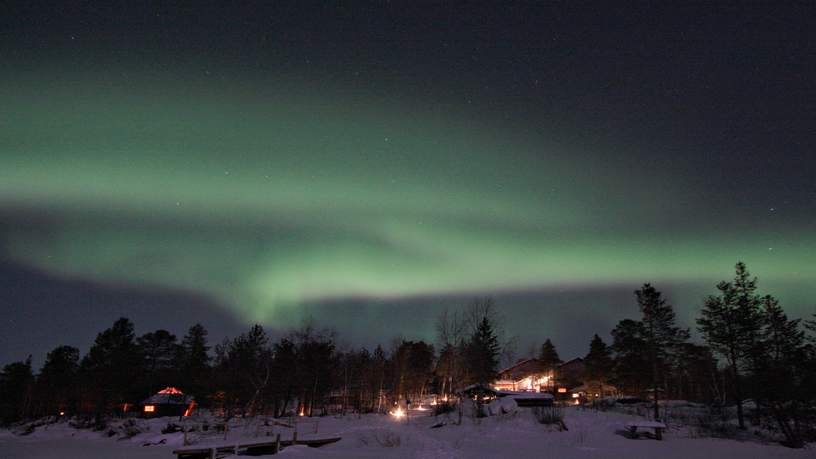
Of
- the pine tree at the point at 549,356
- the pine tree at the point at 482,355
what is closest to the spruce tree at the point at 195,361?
the pine tree at the point at 482,355

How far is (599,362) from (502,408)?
111ft

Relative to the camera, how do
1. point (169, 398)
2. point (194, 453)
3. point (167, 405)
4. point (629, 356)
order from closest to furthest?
point (194, 453) → point (629, 356) → point (167, 405) → point (169, 398)

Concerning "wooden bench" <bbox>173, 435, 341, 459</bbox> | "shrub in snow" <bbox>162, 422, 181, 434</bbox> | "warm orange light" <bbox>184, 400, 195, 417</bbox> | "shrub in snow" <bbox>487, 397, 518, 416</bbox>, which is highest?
"shrub in snow" <bbox>487, 397, 518, 416</bbox>

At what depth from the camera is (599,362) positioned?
79.2 m

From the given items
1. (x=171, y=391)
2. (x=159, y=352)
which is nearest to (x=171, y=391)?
(x=171, y=391)

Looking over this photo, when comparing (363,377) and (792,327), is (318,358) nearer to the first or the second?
(363,377)

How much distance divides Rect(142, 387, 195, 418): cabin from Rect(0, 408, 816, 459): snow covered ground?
20123mm

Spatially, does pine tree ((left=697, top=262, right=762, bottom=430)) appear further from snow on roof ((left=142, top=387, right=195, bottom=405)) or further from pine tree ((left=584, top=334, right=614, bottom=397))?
snow on roof ((left=142, top=387, right=195, bottom=405))

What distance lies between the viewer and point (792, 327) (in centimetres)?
4862

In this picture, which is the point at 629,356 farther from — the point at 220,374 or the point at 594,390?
the point at 220,374

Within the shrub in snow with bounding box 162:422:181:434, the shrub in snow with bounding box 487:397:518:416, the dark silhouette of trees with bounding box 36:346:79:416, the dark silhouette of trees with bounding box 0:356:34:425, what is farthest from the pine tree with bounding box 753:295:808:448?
the dark silhouette of trees with bounding box 0:356:34:425

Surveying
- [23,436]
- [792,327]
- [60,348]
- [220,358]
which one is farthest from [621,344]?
[60,348]

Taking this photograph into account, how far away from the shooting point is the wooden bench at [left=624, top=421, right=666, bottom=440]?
36.1 m

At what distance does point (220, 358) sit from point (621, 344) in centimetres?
6856
